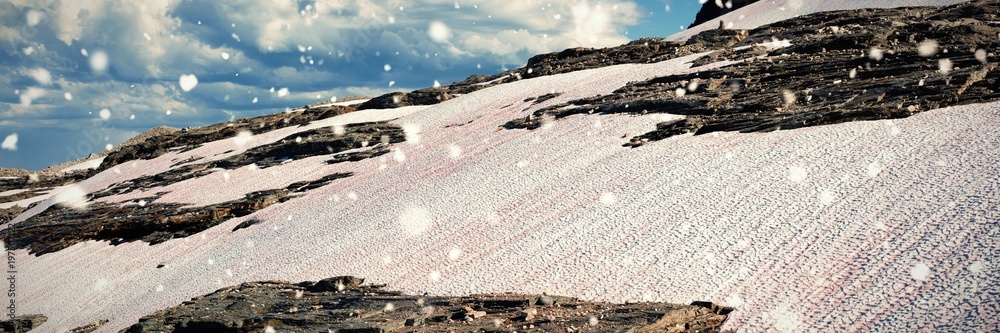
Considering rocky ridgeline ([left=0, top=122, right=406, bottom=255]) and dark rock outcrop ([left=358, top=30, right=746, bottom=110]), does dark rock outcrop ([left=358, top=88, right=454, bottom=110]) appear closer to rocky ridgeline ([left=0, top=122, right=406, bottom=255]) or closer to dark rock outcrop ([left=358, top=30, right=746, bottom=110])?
dark rock outcrop ([left=358, top=30, right=746, bottom=110])

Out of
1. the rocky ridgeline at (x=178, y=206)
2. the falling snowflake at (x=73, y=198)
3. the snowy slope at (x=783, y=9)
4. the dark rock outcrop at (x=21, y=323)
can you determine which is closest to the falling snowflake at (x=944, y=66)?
the rocky ridgeline at (x=178, y=206)

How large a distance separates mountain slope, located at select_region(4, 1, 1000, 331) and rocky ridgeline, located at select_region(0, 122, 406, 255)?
1.18ft

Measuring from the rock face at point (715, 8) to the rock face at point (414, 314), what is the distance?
65958 millimetres

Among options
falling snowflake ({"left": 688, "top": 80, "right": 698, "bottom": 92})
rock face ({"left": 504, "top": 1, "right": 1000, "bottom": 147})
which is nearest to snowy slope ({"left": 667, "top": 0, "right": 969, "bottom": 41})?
rock face ({"left": 504, "top": 1, "right": 1000, "bottom": 147})

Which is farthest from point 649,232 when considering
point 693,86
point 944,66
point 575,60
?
point 575,60

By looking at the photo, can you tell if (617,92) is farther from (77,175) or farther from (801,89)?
(77,175)

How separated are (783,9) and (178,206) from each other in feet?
136

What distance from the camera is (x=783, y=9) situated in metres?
49.3

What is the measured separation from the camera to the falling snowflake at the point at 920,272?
31.6ft

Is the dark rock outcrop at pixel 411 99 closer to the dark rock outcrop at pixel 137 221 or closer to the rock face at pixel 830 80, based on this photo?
the rock face at pixel 830 80

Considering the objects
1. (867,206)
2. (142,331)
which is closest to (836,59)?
(867,206)

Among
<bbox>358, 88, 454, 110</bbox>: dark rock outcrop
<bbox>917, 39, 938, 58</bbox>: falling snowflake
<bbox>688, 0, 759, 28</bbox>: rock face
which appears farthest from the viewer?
<bbox>688, 0, 759, 28</bbox>: rock face

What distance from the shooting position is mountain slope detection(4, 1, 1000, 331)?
33.7 feet

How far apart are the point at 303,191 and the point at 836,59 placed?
794 inches
